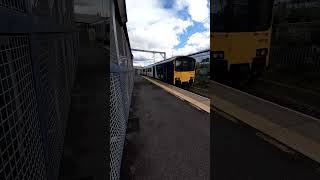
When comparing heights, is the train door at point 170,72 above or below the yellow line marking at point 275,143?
above

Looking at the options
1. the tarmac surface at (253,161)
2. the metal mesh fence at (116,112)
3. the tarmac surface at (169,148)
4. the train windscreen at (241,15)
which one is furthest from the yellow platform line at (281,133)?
the metal mesh fence at (116,112)

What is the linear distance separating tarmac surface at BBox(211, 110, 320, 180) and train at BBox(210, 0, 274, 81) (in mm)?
4028

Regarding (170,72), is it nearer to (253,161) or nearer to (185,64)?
(185,64)

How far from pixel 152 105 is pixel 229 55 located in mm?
3521

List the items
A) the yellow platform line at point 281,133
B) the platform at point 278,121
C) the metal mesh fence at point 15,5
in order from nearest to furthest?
1. the metal mesh fence at point 15,5
2. the yellow platform line at point 281,133
3. the platform at point 278,121

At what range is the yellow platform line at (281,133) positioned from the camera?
4062 millimetres

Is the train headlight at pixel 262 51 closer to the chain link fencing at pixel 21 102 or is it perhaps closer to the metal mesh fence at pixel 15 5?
the chain link fencing at pixel 21 102

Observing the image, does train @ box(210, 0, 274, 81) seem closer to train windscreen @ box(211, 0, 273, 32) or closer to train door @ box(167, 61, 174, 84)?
train windscreen @ box(211, 0, 273, 32)

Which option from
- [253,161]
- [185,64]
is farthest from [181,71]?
[253,161]

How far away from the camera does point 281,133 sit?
4.83 metres

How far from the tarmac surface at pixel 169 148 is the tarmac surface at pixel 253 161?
225mm

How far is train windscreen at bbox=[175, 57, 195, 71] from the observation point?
17203mm

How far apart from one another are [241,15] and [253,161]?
5.88 metres

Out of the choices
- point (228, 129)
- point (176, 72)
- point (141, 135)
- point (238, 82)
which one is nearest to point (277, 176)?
point (228, 129)
